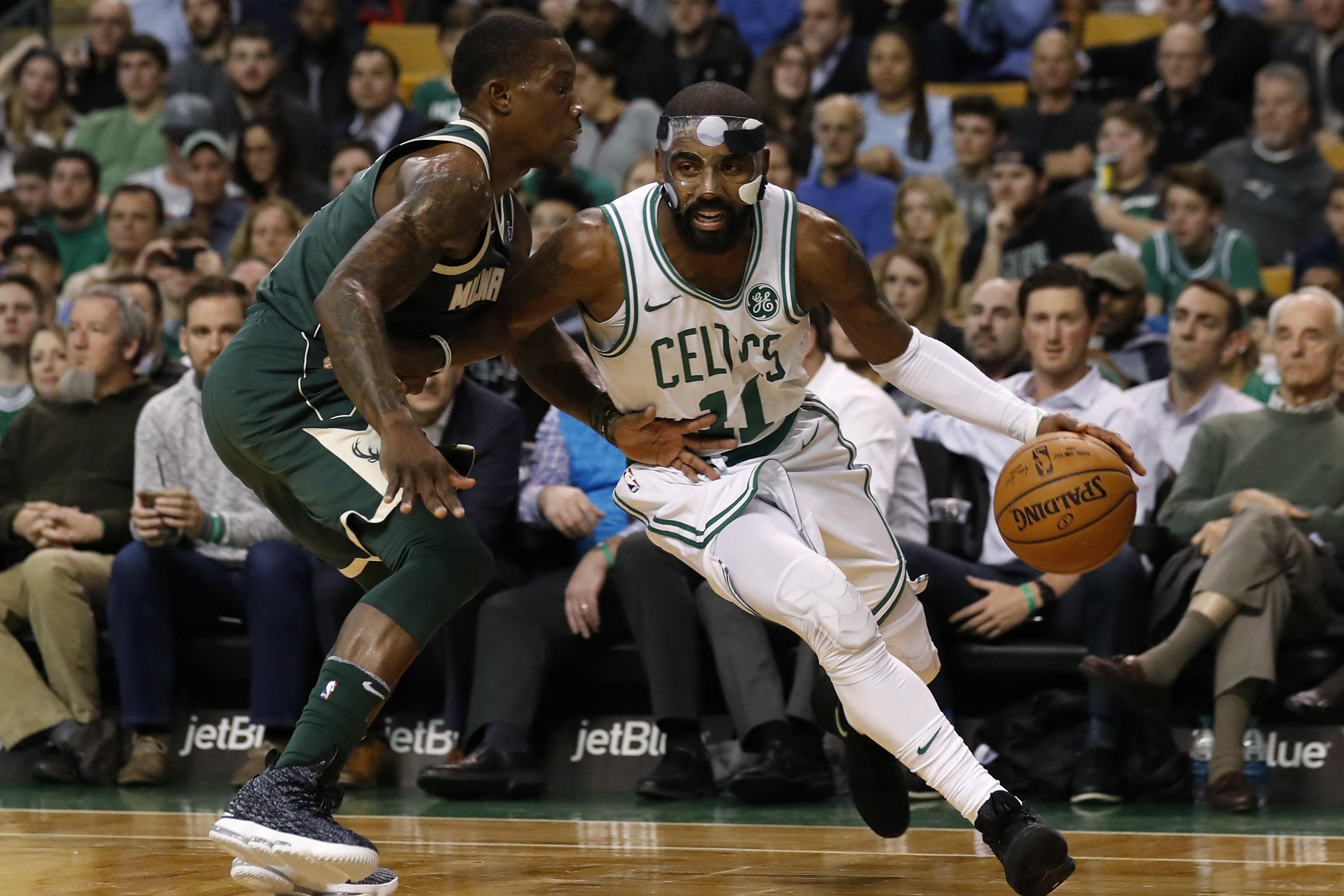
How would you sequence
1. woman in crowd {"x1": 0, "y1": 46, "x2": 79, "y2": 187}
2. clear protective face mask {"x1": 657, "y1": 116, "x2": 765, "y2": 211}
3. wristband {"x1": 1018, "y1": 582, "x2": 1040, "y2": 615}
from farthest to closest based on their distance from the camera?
woman in crowd {"x1": 0, "y1": 46, "x2": 79, "y2": 187} → wristband {"x1": 1018, "y1": 582, "x2": 1040, "y2": 615} → clear protective face mask {"x1": 657, "y1": 116, "x2": 765, "y2": 211}

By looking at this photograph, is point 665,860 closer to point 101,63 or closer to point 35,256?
point 35,256

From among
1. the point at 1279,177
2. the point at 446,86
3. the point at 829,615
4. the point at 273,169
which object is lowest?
the point at 829,615

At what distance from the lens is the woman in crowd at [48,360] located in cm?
746

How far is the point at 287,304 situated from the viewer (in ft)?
13.2

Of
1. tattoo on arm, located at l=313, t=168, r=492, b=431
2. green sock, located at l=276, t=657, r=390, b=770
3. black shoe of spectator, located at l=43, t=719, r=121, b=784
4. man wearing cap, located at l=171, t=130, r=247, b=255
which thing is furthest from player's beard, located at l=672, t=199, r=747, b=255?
man wearing cap, located at l=171, t=130, r=247, b=255

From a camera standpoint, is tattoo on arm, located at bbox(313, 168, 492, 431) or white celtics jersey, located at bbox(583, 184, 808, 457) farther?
white celtics jersey, located at bbox(583, 184, 808, 457)

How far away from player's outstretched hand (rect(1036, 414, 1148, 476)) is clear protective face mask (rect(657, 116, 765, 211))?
89cm

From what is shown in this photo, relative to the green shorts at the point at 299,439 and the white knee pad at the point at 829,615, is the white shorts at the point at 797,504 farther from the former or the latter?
the green shorts at the point at 299,439

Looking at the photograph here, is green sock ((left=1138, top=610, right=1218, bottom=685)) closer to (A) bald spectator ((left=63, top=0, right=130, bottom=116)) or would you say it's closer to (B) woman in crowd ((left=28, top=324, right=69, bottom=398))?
(B) woman in crowd ((left=28, top=324, right=69, bottom=398))

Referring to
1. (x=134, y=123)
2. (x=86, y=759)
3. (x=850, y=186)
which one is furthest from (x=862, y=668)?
(x=134, y=123)

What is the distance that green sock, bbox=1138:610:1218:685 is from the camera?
17.9ft

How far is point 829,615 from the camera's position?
3.70m

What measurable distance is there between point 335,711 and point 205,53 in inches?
354

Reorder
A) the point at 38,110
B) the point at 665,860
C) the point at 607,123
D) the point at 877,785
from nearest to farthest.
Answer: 1. the point at 665,860
2. the point at 877,785
3. the point at 607,123
4. the point at 38,110
